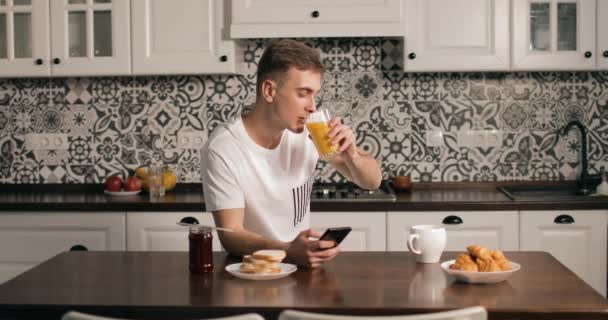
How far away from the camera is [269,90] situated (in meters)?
2.51

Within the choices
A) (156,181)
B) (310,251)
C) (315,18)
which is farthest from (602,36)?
(310,251)

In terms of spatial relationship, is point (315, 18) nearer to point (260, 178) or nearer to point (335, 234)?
point (260, 178)

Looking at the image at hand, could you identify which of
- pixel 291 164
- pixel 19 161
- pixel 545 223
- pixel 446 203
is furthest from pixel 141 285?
pixel 19 161

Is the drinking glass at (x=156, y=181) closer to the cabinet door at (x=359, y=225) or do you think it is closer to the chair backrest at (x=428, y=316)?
the cabinet door at (x=359, y=225)

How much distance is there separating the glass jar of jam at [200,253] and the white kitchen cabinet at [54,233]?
65.1 inches

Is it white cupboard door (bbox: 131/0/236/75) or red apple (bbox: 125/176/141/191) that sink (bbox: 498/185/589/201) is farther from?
red apple (bbox: 125/176/141/191)

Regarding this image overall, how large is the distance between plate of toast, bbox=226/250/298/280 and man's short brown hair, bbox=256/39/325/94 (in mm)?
583

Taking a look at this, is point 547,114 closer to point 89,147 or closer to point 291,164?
point 291,164

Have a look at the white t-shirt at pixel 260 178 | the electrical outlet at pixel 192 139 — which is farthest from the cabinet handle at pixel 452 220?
the electrical outlet at pixel 192 139

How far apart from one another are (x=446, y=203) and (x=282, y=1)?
1.19 m

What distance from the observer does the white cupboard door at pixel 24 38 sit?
4.00m

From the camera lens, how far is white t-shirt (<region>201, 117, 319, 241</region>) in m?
2.48

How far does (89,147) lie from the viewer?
4.36 m

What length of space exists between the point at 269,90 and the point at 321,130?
27 centimetres
